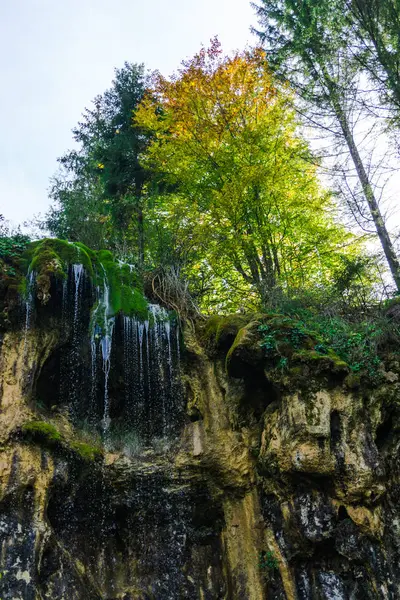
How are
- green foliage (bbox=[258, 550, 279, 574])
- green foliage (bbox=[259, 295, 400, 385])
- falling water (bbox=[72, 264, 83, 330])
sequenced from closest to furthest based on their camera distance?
green foliage (bbox=[258, 550, 279, 574])
green foliage (bbox=[259, 295, 400, 385])
falling water (bbox=[72, 264, 83, 330])

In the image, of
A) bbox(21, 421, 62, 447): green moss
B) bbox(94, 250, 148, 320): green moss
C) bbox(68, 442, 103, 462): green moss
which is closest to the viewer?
bbox(21, 421, 62, 447): green moss

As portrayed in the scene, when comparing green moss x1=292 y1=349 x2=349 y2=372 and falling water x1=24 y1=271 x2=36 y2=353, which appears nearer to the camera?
green moss x1=292 y1=349 x2=349 y2=372

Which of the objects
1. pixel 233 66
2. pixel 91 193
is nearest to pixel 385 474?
pixel 233 66

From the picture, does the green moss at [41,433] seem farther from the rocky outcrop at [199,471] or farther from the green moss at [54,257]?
the green moss at [54,257]

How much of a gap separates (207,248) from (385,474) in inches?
266

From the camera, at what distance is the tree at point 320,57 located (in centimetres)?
1229

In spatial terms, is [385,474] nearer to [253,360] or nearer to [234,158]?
[253,360]

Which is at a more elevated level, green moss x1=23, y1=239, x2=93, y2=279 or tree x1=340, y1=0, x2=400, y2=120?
tree x1=340, y1=0, x2=400, y2=120

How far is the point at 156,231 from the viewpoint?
41.8 feet

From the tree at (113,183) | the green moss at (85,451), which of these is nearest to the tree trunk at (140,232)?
the tree at (113,183)

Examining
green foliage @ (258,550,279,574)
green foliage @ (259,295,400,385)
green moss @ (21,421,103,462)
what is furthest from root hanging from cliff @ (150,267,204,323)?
green foliage @ (258,550,279,574)

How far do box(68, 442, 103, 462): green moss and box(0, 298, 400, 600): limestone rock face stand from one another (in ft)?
0.12

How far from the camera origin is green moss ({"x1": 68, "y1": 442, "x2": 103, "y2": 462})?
7.56 metres

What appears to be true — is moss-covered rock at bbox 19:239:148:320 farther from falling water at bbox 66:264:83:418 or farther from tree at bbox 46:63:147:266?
tree at bbox 46:63:147:266
